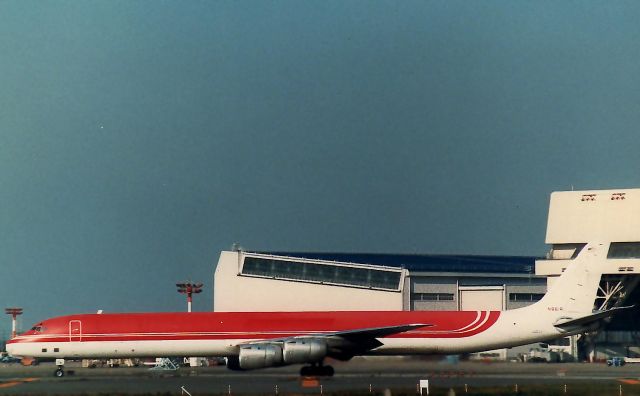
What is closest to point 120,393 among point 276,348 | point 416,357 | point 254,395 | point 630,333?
point 254,395

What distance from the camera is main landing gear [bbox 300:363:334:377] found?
47969 mm

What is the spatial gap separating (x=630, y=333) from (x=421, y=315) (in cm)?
2452

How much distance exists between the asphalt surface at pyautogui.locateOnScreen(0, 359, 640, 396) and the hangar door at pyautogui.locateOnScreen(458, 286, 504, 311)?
20498mm

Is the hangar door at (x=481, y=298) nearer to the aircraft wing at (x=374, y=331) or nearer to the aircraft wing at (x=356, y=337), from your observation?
the aircraft wing at (x=356, y=337)

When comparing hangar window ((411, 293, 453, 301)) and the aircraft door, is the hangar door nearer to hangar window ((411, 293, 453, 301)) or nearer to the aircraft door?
hangar window ((411, 293, 453, 301))

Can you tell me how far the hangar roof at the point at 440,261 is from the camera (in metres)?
86.8

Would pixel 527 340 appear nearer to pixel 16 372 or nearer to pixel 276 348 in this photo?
pixel 276 348

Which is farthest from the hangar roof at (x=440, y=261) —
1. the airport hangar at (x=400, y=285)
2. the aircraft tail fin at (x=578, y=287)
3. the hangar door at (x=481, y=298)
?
the aircraft tail fin at (x=578, y=287)

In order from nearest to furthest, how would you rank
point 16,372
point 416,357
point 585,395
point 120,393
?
point 585,395 < point 120,393 < point 416,357 < point 16,372

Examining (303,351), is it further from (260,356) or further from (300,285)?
(300,285)

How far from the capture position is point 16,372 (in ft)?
186

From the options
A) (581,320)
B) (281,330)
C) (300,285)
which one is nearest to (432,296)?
(300,285)

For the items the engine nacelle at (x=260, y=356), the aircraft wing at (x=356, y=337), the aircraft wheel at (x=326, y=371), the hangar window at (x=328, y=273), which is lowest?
the aircraft wheel at (x=326, y=371)

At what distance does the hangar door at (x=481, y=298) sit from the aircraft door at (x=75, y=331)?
35.4 meters
